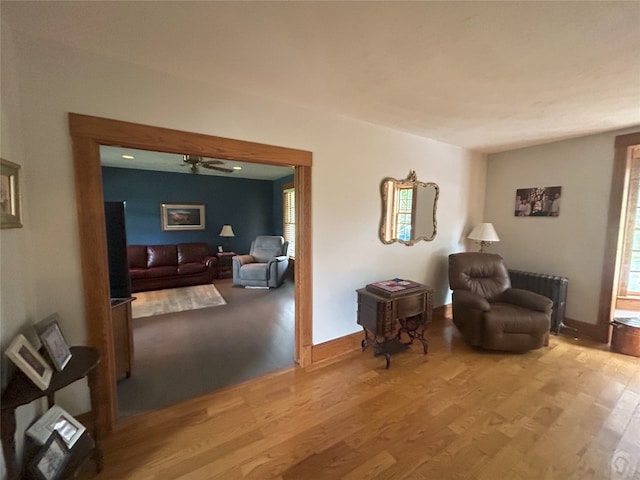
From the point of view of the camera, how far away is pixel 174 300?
14.6ft

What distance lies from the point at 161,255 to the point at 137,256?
427 millimetres

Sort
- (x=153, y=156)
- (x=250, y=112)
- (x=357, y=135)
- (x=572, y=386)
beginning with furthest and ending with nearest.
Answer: (x=153, y=156) → (x=357, y=135) → (x=572, y=386) → (x=250, y=112)

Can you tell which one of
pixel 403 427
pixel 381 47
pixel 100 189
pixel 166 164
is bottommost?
pixel 403 427

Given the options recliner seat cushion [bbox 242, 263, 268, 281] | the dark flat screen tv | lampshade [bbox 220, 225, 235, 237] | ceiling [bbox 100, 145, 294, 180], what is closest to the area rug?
recliner seat cushion [bbox 242, 263, 268, 281]

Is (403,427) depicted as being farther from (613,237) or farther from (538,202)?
(538,202)

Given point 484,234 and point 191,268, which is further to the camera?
point 191,268

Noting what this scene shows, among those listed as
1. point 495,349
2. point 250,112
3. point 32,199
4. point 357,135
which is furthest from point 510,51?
point 32,199

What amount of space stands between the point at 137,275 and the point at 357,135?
4.69 meters

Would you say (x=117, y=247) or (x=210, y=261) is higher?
(x=117, y=247)

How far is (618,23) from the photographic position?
4.11 feet

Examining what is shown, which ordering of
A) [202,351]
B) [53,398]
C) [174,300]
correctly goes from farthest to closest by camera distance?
[174,300] → [202,351] → [53,398]

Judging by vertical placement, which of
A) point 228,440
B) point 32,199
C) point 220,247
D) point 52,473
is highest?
point 32,199

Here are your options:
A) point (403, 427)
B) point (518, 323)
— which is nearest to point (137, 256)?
point (403, 427)

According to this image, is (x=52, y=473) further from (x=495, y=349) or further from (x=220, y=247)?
(x=220, y=247)
